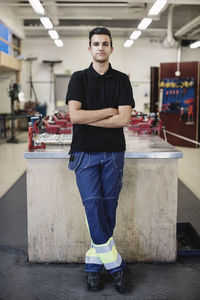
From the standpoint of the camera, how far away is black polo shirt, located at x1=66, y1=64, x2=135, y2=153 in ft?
7.57

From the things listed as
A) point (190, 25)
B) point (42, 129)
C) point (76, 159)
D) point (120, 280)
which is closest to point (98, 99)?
point (76, 159)

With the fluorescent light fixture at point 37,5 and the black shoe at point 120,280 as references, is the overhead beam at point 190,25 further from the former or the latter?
the black shoe at point 120,280

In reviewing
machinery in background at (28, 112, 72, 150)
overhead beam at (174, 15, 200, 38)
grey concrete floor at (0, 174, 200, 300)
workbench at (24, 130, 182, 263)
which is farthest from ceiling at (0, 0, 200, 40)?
grey concrete floor at (0, 174, 200, 300)

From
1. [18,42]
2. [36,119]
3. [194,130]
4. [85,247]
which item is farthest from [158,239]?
[18,42]

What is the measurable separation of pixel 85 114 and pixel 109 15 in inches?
334

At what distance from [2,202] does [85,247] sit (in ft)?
6.71

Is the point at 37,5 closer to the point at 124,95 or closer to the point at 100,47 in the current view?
the point at 100,47

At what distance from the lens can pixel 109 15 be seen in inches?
394

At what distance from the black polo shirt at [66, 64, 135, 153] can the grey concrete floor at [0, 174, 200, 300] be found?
91 centimetres

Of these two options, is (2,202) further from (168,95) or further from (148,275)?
(168,95)

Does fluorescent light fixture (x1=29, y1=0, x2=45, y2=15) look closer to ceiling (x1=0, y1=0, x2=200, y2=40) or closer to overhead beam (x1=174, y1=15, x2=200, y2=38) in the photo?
ceiling (x1=0, y1=0, x2=200, y2=40)

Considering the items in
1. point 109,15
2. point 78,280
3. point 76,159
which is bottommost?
point 78,280

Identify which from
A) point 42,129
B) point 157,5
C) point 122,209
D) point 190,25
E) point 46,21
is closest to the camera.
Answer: point 122,209

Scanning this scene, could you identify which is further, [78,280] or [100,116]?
[78,280]
